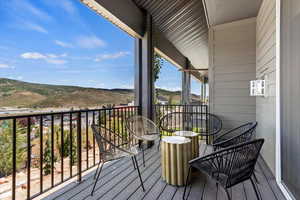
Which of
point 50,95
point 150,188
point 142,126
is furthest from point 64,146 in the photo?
point 142,126

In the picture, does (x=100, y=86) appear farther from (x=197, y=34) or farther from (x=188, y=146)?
(x=197, y=34)

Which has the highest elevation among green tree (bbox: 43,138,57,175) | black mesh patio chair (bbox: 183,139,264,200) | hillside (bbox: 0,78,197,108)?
hillside (bbox: 0,78,197,108)

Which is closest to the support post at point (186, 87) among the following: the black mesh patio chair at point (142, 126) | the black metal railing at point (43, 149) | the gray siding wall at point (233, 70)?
the gray siding wall at point (233, 70)

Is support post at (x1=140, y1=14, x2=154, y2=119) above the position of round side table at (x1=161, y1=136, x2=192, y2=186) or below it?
above

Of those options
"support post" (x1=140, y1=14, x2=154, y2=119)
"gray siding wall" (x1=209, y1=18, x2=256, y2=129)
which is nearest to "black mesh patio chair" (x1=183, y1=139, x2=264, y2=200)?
"support post" (x1=140, y1=14, x2=154, y2=119)

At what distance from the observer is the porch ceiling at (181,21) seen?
388 cm

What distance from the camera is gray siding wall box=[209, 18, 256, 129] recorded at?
3807 millimetres

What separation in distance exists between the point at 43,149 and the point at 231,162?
2.11 metres

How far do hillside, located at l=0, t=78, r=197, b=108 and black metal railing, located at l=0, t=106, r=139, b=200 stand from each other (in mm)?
229

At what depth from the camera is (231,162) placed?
147cm

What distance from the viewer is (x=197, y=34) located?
19.2ft

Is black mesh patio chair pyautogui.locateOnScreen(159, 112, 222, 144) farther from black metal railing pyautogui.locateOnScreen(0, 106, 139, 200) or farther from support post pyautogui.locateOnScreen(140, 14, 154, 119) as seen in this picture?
black metal railing pyautogui.locateOnScreen(0, 106, 139, 200)

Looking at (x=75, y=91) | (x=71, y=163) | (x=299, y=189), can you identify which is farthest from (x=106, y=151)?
(x=299, y=189)

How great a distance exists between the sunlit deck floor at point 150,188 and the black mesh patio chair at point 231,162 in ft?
1.79
